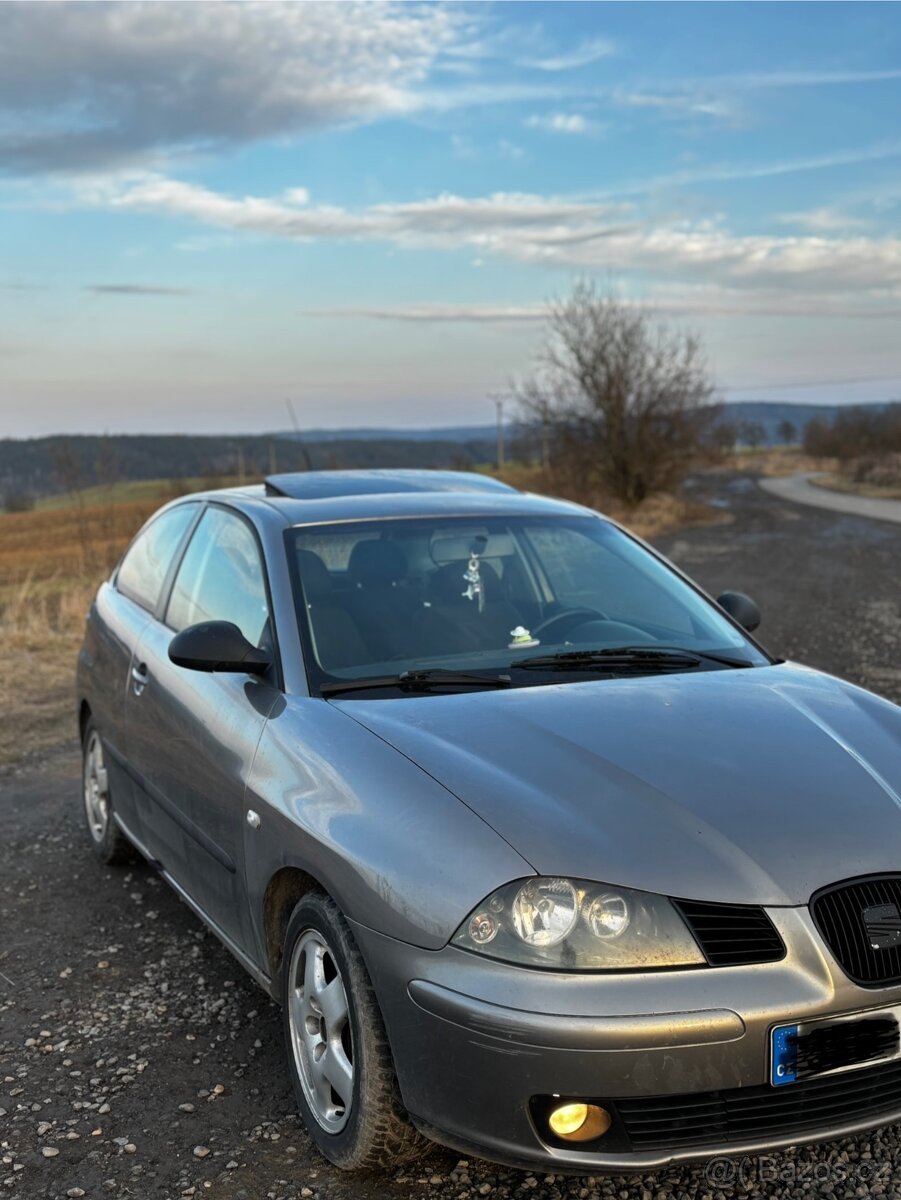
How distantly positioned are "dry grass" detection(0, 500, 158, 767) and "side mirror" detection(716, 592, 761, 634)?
505cm

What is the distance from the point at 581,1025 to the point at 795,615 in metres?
11.6

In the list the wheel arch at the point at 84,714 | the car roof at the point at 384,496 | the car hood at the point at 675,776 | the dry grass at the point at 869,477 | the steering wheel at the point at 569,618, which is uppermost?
the car roof at the point at 384,496

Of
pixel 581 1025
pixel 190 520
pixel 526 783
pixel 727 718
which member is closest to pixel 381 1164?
pixel 581 1025

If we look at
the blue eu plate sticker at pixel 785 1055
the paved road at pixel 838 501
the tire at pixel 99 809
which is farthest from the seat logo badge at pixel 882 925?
the paved road at pixel 838 501

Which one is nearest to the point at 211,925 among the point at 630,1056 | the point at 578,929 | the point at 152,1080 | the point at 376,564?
the point at 152,1080

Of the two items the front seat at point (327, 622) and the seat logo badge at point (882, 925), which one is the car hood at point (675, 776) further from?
the front seat at point (327, 622)

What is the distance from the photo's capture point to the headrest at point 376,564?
392cm

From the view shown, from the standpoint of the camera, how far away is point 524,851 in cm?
246

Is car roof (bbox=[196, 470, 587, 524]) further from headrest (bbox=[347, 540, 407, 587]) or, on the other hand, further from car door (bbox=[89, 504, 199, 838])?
car door (bbox=[89, 504, 199, 838])

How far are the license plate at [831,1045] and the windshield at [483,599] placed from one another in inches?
51.4

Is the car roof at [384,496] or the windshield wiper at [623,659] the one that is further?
the car roof at [384,496]

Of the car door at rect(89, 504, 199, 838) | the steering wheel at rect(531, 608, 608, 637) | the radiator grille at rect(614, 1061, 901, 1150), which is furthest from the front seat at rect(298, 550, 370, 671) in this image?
the radiator grille at rect(614, 1061, 901, 1150)

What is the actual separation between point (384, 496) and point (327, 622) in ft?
3.01

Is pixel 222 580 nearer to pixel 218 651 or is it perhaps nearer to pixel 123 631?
pixel 218 651
